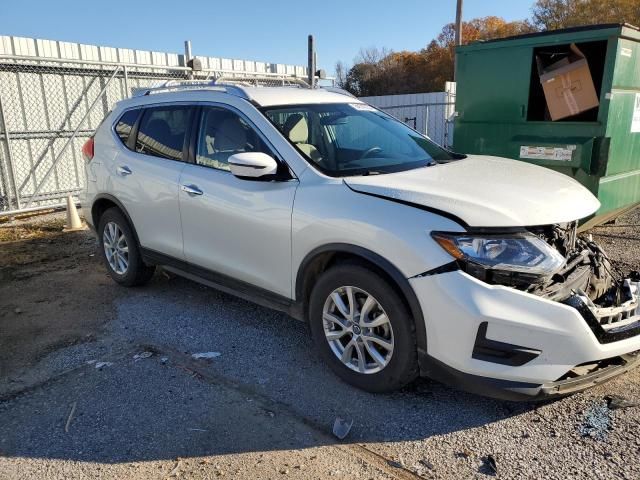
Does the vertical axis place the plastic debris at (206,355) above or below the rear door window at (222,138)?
below

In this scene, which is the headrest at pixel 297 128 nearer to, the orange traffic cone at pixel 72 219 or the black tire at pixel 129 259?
the black tire at pixel 129 259

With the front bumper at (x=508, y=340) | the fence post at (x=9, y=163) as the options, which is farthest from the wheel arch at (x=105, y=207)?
the fence post at (x=9, y=163)

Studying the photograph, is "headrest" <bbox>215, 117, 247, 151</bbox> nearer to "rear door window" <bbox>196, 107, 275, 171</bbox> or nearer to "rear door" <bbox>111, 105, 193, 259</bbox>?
"rear door window" <bbox>196, 107, 275, 171</bbox>

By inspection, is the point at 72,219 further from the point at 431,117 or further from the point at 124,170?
the point at 431,117

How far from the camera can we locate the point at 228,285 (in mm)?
4211

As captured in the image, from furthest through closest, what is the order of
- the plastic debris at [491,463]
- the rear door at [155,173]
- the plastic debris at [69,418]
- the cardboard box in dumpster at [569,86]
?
the cardboard box in dumpster at [569,86] → the rear door at [155,173] → the plastic debris at [69,418] → the plastic debris at [491,463]

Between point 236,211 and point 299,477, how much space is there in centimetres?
190

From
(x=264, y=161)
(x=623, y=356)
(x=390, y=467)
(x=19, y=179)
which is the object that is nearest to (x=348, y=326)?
(x=390, y=467)

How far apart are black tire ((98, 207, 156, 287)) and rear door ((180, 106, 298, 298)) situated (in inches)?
37.4

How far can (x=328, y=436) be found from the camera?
3006 mm

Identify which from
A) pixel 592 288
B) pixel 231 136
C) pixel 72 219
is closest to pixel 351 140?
pixel 231 136

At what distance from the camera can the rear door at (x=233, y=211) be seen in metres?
3.68

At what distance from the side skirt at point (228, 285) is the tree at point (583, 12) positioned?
3704cm

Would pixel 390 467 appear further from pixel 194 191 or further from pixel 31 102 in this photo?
pixel 31 102
